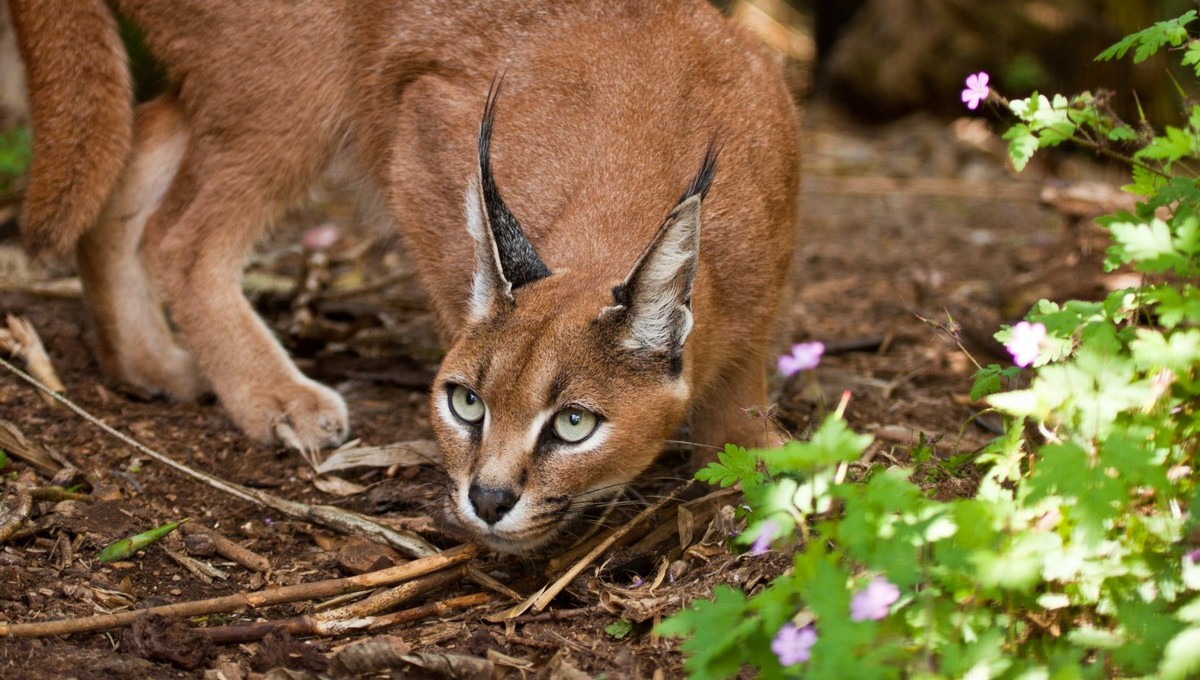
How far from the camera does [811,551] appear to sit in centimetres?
256

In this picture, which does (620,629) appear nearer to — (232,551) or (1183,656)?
(232,551)

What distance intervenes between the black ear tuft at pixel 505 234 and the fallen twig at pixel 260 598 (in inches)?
33.3

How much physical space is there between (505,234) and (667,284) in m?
0.52

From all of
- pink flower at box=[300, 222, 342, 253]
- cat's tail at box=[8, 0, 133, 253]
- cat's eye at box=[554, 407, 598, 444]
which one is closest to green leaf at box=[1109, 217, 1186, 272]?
cat's eye at box=[554, 407, 598, 444]

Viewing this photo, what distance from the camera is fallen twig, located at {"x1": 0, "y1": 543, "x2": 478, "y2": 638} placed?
10.5ft

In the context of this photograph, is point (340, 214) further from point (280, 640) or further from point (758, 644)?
point (758, 644)

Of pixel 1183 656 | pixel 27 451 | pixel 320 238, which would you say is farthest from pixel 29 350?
pixel 1183 656

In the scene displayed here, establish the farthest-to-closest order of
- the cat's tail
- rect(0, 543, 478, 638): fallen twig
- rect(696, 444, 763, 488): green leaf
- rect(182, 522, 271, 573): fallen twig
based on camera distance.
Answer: the cat's tail, rect(182, 522, 271, 573): fallen twig, rect(0, 543, 478, 638): fallen twig, rect(696, 444, 763, 488): green leaf

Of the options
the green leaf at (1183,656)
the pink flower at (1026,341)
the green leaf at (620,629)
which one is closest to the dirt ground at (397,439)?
the green leaf at (620,629)

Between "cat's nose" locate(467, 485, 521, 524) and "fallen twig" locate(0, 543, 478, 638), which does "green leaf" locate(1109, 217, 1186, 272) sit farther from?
"fallen twig" locate(0, 543, 478, 638)

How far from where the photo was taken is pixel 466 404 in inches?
145

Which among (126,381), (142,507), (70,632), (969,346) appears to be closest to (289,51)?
(126,381)

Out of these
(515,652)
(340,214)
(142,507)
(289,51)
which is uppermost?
(289,51)

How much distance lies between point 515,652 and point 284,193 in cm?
260
